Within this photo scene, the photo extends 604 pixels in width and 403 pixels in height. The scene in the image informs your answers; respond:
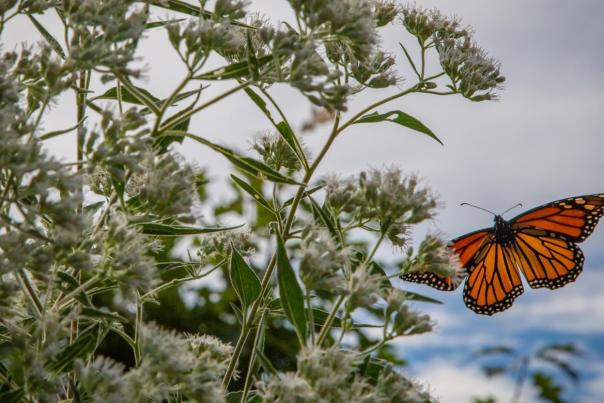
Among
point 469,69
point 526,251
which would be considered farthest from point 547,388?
point 469,69

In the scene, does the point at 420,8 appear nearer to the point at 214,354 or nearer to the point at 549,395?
the point at 214,354

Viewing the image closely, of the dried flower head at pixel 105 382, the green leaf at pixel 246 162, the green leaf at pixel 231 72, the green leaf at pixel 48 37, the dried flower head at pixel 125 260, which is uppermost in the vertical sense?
the green leaf at pixel 48 37

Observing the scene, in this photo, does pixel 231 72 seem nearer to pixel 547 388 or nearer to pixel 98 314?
pixel 98 314

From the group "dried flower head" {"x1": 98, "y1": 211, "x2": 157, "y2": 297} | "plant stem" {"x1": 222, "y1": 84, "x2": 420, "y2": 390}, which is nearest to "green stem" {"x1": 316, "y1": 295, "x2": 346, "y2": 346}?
"plant stem" {"x1": 222, "y1": 84, "x2": 420, "y2": 390}

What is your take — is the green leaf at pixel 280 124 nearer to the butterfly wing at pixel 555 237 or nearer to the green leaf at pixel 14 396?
the green leaf at pixel 14 396

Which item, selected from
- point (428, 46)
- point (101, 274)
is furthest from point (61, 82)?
point (428, 46)

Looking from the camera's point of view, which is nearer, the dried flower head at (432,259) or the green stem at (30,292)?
the green stem at (30,292)

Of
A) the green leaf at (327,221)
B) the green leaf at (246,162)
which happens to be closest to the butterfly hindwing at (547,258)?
the green leaf at (327,221)
